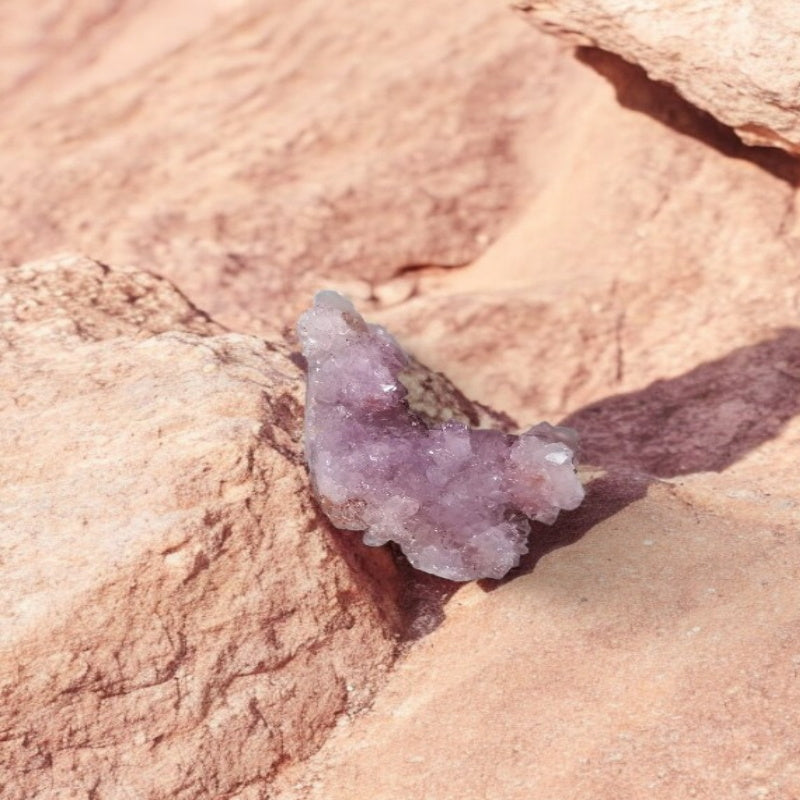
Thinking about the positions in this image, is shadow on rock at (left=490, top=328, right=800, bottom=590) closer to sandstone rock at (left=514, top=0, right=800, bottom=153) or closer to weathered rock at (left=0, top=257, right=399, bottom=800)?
sandstone rock at (left=514, top=0, right=800, bottom=153)

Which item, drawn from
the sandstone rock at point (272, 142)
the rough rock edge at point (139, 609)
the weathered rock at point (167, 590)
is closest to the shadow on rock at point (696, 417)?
the rough rock edge at point (139, 609)

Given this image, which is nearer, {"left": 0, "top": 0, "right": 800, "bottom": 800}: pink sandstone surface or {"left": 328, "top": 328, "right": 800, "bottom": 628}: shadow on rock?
{"left": 0, "top": 0, "right": 800, "bottom": 800}: pink sandstone surface

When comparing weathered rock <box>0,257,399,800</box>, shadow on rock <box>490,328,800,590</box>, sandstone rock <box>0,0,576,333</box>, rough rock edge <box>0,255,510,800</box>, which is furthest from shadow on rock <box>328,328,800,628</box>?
sandstone rock <box>0,0,576,333</box>

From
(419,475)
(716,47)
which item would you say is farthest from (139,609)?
(716,47)

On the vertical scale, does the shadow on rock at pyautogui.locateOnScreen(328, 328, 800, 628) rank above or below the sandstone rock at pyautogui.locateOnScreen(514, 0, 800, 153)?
below

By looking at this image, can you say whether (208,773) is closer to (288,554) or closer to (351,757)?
(351,757)

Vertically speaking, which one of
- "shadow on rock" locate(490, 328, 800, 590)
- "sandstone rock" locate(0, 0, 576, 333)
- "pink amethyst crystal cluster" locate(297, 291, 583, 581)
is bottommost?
"shadow on rock" locate(490, 328, 800, 590)

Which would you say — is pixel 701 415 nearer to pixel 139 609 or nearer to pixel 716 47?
pixel 716 47
